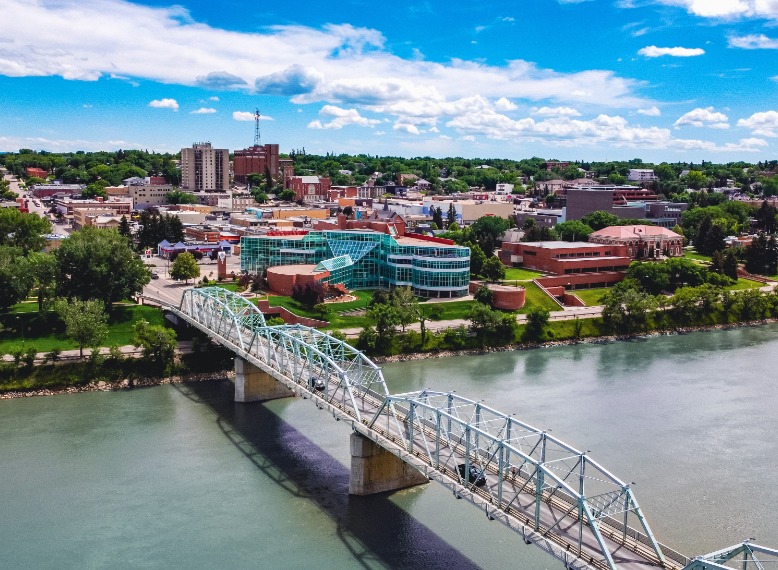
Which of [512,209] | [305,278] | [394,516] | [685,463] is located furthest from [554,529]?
[512,209]

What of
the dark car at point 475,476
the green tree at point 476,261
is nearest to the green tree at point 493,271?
the green tree at point 476,261

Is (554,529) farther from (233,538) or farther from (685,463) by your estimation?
(685,463)

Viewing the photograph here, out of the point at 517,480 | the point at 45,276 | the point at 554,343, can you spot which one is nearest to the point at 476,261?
the point at 554,343

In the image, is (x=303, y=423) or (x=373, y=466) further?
(x=303, y=423)

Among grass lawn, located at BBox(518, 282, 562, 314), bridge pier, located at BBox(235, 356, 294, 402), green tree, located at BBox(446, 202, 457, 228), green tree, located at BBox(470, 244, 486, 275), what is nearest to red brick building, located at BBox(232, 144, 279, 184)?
green tree, located at BBox(446, 202, 457, 228)

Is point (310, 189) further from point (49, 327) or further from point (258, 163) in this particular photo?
point (49, 327)
